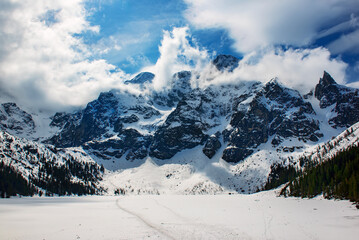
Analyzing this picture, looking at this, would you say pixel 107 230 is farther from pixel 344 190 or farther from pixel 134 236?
pixel 344 190

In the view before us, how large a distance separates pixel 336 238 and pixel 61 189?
20993 centimetres

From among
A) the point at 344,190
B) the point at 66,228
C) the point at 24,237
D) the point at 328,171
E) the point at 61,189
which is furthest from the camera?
the point at 61,189

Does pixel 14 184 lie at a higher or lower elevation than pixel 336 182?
lower

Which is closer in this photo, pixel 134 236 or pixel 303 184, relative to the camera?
pixel 134 236

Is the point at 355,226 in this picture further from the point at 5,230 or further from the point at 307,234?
the point at 5,230

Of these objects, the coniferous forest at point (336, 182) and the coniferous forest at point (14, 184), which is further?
the coniferous forest at point (14, 184)

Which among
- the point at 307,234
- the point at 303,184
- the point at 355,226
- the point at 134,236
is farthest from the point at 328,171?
the point at 134,236

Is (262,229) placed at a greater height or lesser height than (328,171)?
lesser

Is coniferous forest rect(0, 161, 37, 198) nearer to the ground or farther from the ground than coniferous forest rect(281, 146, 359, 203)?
nearer to the ground

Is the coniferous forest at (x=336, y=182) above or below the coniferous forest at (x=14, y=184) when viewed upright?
above

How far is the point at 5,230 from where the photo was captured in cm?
2655

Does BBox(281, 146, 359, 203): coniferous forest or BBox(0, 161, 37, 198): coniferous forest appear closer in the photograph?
BBox(281, 146, 359, 203): coniferous forest

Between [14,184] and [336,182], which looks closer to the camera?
[336,182]

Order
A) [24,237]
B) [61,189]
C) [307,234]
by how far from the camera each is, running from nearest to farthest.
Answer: [24,237] < [307,234] < [61,189]
